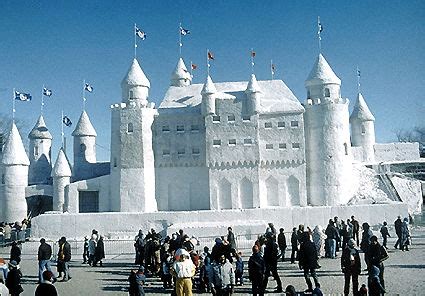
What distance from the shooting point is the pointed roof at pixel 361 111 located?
55.4 meters

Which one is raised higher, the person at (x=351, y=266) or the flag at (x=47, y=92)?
the flag at (x=47, y=92)

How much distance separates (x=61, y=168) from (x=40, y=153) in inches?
329

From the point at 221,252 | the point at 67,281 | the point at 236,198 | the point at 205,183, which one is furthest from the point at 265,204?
the point at 221,252

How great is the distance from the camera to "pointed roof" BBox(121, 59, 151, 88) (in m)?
42.7

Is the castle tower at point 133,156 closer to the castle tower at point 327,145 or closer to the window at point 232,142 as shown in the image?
the window at point 232,142

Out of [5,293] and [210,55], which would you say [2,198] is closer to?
[210,55]

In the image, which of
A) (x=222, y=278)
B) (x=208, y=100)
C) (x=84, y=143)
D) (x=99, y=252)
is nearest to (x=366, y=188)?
(x=208, y=100)

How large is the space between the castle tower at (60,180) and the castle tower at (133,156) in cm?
498

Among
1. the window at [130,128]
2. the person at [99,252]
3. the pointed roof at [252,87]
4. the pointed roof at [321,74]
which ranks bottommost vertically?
the person at [99,252]

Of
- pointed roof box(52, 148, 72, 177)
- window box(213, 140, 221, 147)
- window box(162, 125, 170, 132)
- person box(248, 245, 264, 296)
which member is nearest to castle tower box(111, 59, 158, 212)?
window box(162, 125, 170, 132)

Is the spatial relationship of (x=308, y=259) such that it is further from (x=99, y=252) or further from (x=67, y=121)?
(x=67, y=121)

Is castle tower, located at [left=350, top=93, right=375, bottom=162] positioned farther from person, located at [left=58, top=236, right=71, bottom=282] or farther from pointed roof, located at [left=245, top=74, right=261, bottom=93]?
person, located at [left=58, top=236, right=71, bottom=282]

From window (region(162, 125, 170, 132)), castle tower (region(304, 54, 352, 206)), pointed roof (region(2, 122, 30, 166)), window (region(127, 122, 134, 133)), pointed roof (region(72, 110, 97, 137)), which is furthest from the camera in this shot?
pointed roof (region(72, 110, 97, 137))

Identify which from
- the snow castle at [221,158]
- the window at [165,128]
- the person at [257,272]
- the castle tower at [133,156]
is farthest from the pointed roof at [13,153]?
the person at [257,272]
